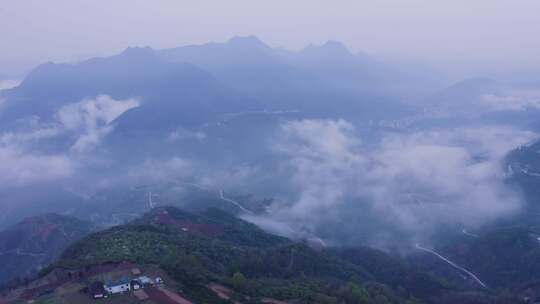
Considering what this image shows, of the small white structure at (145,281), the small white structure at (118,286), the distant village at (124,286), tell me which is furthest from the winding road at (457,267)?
the small white structure at (118,286)

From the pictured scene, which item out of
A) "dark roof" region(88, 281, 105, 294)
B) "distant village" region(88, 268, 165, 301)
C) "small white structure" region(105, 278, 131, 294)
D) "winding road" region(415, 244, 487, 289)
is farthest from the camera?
"winding road" region(415, 244, 487, 289)

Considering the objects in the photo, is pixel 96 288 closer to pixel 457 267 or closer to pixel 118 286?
pixel 118 286

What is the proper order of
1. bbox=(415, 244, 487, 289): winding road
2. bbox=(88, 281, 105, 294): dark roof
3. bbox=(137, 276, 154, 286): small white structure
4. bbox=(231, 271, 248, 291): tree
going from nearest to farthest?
bbox=(88, 281, 105, 294): dark roof → bbox=(137, 276, 154, 286): small white structure → bbox=(231, 271, 248, 291): tree → bbox=(415, 244, 487, 289): winding road

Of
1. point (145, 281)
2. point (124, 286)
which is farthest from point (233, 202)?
point (124, 286)

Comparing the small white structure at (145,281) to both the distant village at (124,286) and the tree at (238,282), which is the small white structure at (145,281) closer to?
the distant village at (124,286)

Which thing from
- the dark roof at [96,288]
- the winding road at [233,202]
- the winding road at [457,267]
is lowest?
→ the dark roof at [96,288]

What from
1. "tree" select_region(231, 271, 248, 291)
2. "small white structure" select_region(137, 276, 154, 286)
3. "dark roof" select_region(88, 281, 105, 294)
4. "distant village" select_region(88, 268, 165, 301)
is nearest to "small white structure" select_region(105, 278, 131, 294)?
"distant village" select_region(88, 268, 165, 301)

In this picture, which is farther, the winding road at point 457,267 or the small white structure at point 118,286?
the winding road at point 457,267

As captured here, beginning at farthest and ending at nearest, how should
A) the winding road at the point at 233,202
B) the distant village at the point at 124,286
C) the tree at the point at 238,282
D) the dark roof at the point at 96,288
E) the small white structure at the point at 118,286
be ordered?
the winding road at the point at 233,202, the tree at the point at 238,282, the small white structure at the point at 118,286, the dark roof at the point at 96,288, the distant village at the point at 124,286

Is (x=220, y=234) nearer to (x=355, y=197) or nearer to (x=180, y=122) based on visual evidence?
(x=355, y=197)

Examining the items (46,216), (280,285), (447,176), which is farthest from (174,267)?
(447,176)

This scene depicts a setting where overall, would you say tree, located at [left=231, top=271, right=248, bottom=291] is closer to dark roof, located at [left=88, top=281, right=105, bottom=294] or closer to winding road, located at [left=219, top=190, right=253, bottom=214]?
dark roof, located at [left=88, top=281, right=105, bottom=294]
